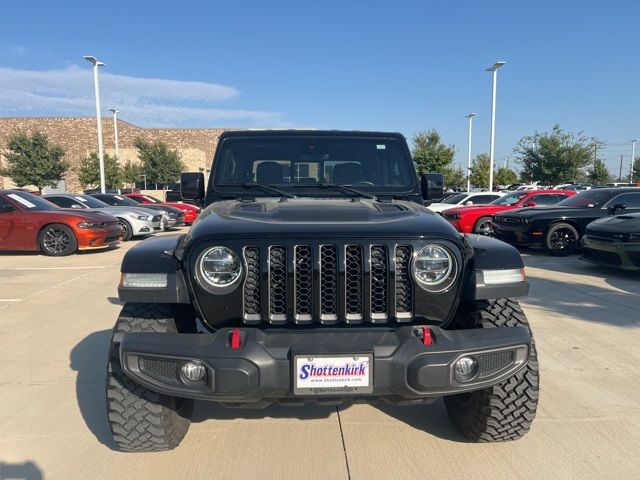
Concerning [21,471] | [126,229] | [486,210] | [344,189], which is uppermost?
[344,189]

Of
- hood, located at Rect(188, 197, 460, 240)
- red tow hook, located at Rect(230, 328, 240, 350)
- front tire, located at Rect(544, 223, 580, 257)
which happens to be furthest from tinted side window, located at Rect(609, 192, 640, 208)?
red tow hook, located at Rect(230, 328, 240, 350)

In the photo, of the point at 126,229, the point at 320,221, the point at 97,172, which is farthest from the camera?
the point at 97,172

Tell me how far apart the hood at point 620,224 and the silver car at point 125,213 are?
1081cm

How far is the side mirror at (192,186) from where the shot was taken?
3.86m

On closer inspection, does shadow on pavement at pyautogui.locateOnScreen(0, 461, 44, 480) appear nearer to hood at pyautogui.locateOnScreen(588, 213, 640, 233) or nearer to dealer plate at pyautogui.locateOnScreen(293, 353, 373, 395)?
dealer plate at pyautogui.locateOnScreen(293, 353, 373, 395)

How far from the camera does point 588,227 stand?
8242 millimetres

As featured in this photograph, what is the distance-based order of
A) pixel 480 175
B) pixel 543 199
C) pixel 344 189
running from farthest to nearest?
pixel 480 175 < pixel 543 199 < pixel 344 189

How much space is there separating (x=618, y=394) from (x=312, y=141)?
9.42ft

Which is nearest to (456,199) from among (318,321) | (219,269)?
(318,321)

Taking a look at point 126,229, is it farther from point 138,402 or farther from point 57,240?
point 138,402

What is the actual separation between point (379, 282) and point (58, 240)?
9.74 m

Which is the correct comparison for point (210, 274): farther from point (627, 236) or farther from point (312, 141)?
point (627, 236)

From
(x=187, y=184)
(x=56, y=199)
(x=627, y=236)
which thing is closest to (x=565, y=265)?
(x=627, y=236)

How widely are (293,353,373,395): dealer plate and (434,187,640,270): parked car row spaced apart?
21.9 feet
